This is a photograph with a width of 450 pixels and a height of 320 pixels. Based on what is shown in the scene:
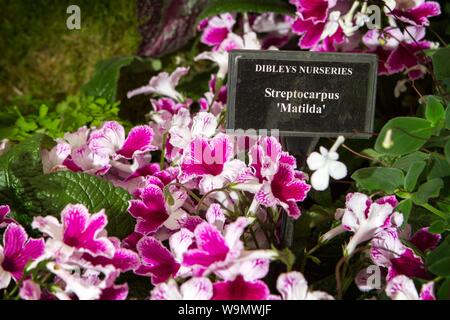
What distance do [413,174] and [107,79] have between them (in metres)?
0.83

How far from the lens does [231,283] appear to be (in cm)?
81

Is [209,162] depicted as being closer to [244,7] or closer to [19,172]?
[19,172]

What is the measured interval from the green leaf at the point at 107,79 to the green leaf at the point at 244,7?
24cm

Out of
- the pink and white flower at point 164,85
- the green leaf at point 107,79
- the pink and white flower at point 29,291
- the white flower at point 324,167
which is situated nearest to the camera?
the pink and white flower at point 29,291

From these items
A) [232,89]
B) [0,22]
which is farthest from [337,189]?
[0,22]

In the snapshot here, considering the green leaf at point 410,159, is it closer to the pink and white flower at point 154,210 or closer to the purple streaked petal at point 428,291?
the purple streaked petal at point 428,291

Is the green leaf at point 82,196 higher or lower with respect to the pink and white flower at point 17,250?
higher

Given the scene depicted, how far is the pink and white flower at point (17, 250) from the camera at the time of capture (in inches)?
34.1

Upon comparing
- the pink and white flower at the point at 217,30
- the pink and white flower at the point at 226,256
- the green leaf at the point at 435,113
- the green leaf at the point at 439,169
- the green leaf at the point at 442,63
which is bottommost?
the pink and white flower at the point at 226,256

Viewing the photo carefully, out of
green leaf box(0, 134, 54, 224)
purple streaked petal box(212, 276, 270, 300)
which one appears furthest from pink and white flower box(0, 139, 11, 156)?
purple streaked petal box(212, 276, 270, 300)

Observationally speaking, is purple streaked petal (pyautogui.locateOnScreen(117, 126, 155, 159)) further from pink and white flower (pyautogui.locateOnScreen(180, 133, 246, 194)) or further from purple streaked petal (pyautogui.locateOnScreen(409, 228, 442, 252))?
purple streaked petal (pyautogui.locateOnScreen(409, 228, 442, 252))

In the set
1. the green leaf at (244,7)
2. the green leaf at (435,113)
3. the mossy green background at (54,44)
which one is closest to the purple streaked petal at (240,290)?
the green leaf at (435,113)

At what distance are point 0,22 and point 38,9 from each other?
0.10 meters

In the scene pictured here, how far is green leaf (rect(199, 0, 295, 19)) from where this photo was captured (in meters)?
1.39
